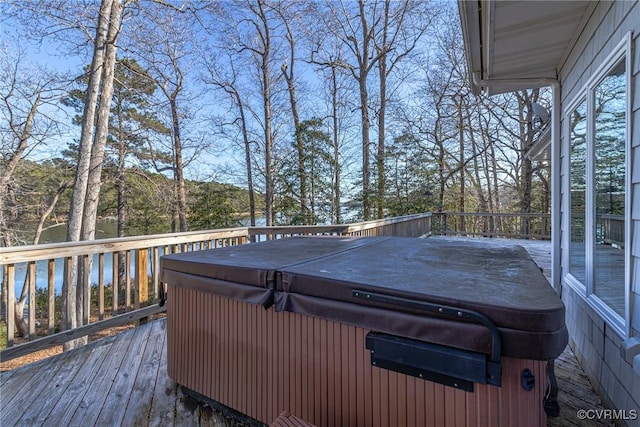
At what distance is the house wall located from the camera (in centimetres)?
167

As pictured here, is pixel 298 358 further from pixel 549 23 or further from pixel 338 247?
pixel 549 23

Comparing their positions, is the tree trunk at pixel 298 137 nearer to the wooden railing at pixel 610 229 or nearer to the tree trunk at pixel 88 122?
the tree trunk at pixel 88 122

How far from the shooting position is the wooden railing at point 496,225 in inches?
384

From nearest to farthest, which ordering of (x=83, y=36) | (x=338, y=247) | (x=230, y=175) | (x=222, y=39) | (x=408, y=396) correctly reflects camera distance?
(x=408, y=396) → (x=338, y=247) → (x=83, y=36) → (x=222, y=39) → (x=230, y=175)

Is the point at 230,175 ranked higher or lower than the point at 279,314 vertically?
higher

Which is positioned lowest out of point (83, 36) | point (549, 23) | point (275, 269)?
point (275, 269)

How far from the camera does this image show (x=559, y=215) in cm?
333

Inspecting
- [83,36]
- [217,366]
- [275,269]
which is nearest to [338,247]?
[275,269]

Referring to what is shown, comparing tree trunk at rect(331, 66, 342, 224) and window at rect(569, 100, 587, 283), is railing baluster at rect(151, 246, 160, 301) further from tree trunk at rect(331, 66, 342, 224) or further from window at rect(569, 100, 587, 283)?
tree trunk at rect(331, 66, 342, 224)

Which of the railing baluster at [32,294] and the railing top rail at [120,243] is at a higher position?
the railing top rail at [120,243]

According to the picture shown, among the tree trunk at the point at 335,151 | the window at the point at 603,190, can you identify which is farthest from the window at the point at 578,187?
the tree trunk at the point at 335,151

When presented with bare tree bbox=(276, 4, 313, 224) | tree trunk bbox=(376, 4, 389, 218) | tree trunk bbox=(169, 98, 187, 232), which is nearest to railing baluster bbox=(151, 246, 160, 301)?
tree trunk bbox=(169, 98, 187, 232)

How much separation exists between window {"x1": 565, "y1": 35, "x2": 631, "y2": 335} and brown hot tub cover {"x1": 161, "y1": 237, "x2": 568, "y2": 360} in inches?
19.5

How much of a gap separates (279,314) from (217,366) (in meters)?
0.66
